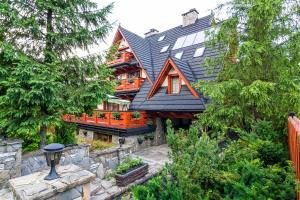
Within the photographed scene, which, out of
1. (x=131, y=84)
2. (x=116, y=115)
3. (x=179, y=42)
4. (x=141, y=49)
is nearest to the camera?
(x=116, y=115)

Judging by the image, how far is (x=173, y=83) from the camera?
1111 centimetres

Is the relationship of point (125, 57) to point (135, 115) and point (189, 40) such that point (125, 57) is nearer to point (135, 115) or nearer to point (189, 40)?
point (189, 40)

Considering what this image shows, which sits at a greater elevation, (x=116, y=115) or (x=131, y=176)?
(x=116, y=115)

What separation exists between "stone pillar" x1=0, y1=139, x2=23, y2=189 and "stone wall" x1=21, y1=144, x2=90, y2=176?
26 centimetres

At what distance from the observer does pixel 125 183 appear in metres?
5.79

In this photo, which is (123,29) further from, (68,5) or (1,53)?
(1,53)

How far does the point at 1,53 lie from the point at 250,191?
7.26 meters

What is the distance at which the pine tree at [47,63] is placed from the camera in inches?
215

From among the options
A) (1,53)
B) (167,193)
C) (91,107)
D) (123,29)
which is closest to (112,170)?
(91,107)

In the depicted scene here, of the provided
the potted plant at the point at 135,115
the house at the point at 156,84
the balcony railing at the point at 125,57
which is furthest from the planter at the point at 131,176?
the balcony railing at the point at 125,57

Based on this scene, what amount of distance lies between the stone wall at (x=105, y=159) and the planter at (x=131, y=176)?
1.16 m

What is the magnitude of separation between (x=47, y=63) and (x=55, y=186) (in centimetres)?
420

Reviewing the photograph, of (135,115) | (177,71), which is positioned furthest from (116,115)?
(177,71)

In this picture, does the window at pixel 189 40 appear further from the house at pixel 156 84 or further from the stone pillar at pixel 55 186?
the stone pillar at pixel 55 186
